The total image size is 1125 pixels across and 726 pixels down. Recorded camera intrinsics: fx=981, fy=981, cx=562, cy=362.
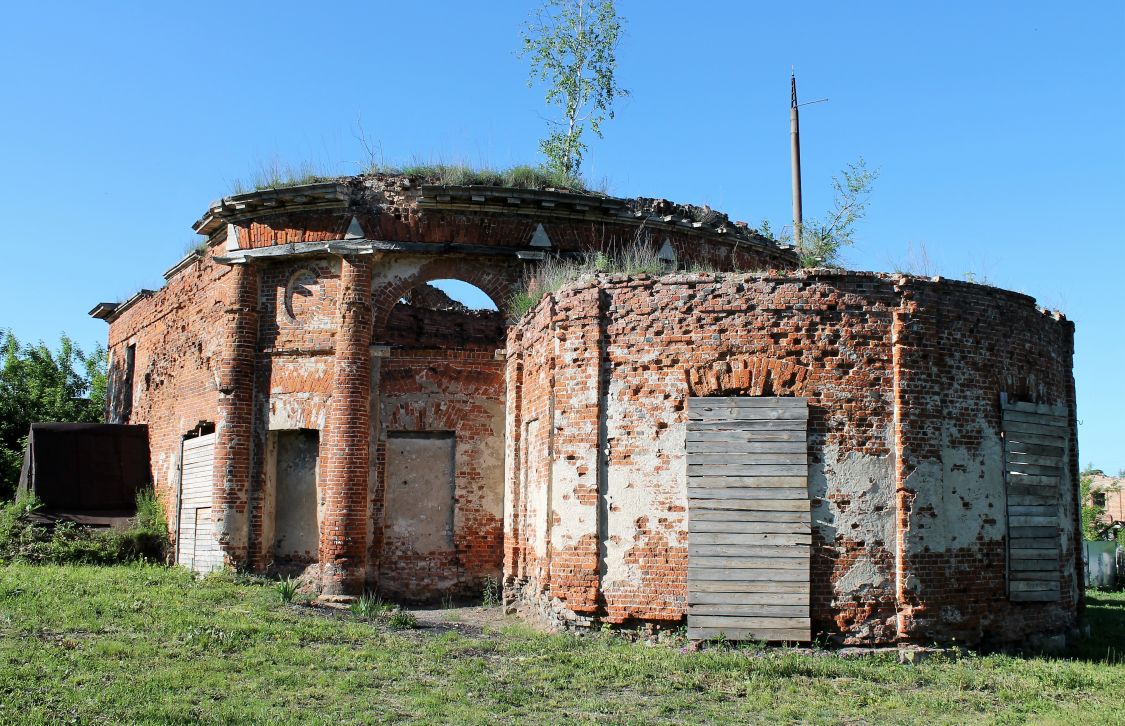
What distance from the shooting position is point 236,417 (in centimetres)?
1494

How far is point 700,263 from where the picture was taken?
53.5ft

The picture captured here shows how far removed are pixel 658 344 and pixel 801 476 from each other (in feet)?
6.70

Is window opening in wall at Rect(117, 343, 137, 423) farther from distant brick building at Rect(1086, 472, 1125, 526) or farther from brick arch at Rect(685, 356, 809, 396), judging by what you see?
distant brick building at Rect(1086, 472, 1125, 526)

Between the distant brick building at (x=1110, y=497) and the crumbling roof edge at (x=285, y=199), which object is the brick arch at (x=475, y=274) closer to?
the crumbling roof edge at (x=285, y=199)

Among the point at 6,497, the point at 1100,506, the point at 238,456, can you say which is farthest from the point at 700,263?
the point at 1100,506

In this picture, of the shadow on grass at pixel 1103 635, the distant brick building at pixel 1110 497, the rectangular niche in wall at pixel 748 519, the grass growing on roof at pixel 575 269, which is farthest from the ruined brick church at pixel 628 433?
the distant brick building at pixel 1110 497

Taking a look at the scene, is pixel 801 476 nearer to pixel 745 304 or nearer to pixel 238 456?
pixel 745 304

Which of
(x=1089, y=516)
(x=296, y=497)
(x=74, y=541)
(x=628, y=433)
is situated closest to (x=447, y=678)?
(x=628, y=433)

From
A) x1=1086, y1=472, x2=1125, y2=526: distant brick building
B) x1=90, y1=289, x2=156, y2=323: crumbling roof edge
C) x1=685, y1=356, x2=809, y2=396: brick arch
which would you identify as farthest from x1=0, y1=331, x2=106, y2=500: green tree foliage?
x1=1086, y1=472, x2=1125, y2=526: distant brick building

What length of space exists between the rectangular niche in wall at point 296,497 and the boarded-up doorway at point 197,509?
96 centimetres

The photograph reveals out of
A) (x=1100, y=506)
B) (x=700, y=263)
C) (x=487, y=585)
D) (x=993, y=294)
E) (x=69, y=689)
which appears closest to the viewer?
(x=69, y=689)

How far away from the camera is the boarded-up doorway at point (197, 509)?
49.8 feet

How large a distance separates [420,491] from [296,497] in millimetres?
1982

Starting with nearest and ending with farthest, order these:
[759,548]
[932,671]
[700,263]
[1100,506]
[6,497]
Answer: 1. [932,671]
2. [759,548]
3. [700,263]
4. [6,497]
5. [1100,506]
